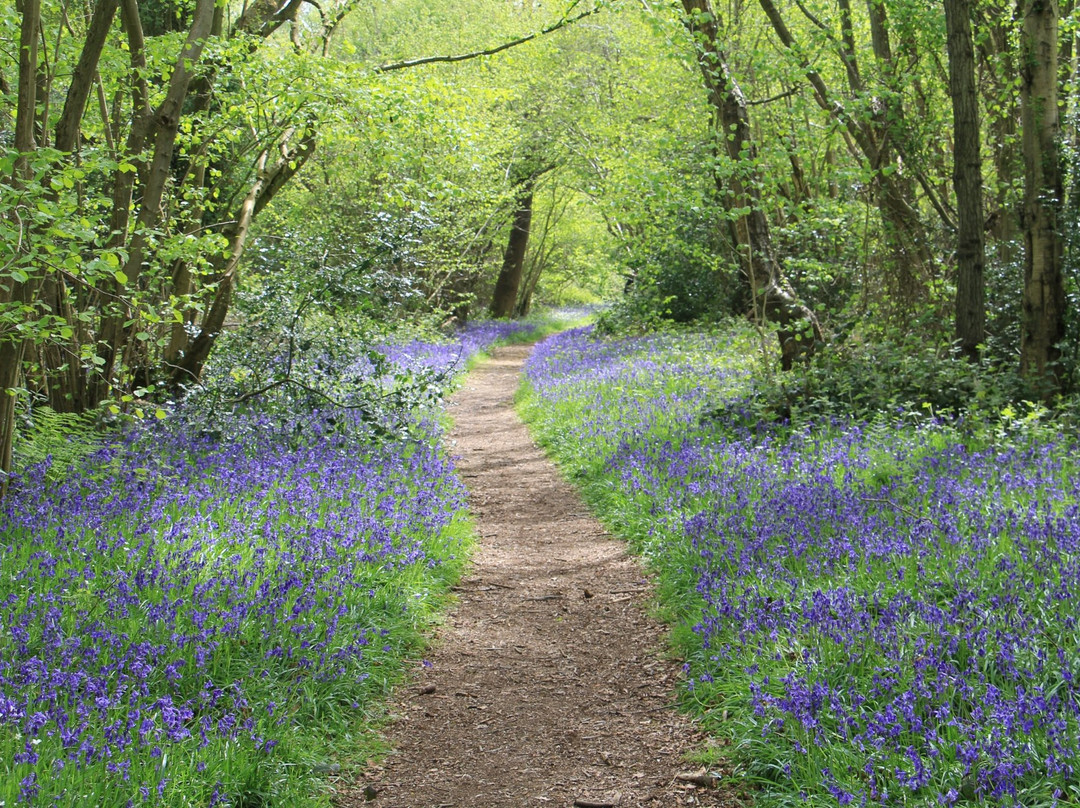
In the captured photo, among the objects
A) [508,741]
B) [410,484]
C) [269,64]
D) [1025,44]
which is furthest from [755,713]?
[1025,44]

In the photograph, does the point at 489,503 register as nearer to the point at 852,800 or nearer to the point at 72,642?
the point at 72,642

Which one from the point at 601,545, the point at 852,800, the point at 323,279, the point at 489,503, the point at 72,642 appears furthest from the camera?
the point at 323,279

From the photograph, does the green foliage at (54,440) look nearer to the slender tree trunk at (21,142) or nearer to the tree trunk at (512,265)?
the slender tree trunk at (21,142)

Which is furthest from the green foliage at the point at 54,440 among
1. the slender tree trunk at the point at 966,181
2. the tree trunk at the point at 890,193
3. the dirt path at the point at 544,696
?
the tree trunk at the point at 890,193

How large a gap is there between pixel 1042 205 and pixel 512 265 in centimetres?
2387

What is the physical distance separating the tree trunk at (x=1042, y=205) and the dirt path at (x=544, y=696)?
16.2 feet

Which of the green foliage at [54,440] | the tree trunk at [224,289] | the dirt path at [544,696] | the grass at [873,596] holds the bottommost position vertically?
the dirt path at [544,696]

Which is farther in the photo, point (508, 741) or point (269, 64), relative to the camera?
point (269, 64)

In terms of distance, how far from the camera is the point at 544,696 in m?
4.55

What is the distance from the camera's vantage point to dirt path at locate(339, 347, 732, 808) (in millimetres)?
3686

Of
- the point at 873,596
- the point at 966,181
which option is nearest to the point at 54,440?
the point at 873,596

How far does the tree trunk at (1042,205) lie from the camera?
8.50 metres

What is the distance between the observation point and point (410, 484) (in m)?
7.53

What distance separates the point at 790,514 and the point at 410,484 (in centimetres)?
332
